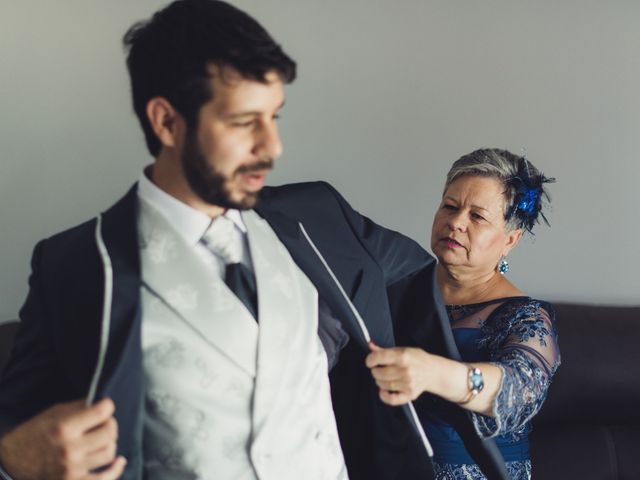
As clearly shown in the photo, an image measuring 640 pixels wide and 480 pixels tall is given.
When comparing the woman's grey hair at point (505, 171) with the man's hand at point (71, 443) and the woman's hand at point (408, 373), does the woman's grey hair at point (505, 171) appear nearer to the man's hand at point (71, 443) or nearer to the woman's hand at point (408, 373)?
the woman's hand at point (408, 373)

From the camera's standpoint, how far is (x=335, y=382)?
138cm

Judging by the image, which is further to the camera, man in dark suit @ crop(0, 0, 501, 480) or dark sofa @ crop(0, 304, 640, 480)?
dark sofa @ crop(0, 304, 640, 480)

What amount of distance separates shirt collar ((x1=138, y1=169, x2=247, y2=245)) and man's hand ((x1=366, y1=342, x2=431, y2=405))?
332 mm

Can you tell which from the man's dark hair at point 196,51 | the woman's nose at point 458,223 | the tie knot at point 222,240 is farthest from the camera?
the woman's nose at point 458,223

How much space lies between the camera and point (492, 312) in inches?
68.6

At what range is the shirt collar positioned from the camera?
3.80 feet

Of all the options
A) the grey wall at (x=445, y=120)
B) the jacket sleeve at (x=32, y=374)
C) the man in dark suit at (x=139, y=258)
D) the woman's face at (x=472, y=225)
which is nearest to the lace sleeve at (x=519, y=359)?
the woman's face at (x=472, y=225)

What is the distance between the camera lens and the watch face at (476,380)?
137cm

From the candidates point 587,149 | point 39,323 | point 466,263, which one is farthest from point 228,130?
point 587,149

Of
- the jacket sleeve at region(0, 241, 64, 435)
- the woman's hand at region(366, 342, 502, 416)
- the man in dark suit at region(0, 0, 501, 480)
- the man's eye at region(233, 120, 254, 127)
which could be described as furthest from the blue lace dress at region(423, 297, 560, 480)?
the jacket sleeve at region(0, 241, 64, 435)

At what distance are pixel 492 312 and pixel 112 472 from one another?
3.27 ft

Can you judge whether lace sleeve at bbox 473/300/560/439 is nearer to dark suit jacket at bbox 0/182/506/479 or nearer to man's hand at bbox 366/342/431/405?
dark suit jacket at bbox 0/182/506/479

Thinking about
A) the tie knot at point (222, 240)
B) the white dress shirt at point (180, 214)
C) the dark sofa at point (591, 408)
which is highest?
the white dress shirt at point (180, 214)

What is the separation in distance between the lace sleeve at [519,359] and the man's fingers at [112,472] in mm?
697
